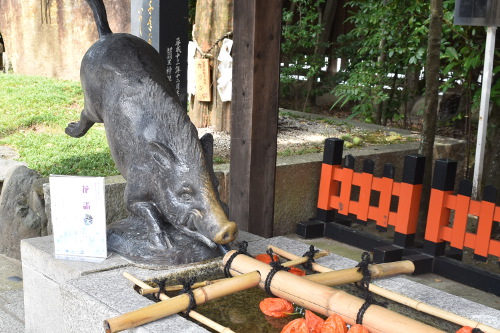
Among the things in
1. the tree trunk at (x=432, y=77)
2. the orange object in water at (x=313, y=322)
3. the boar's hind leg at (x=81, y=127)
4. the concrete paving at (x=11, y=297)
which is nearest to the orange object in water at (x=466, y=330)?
the orange object in water at (x=313, y=322)

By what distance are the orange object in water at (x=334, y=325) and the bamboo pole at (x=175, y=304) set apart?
0.46 m

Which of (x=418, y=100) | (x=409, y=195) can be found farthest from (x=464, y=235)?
(x=418, y=100)

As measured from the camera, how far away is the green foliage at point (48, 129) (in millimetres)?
5980

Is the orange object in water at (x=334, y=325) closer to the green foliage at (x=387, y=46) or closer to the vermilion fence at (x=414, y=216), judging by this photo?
the vermilion fence at (x=414, y=216)

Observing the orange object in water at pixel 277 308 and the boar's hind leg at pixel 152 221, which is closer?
the orange object in water at pixel 277 308

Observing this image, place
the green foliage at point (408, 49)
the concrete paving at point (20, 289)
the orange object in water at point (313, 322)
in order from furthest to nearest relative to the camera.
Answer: the green foliage at point (408, 49) → the concrete paving at point (20, 289) → the orange object in water at point (313, 322)

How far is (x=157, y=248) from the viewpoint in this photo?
122 inches

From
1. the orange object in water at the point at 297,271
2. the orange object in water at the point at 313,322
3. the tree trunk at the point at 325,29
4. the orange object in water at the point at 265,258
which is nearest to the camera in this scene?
the orange object in water at the point at 313,322

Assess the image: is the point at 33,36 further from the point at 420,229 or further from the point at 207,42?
the point at 420,229

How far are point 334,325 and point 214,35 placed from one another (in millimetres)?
5405

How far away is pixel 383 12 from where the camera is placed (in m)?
7.54

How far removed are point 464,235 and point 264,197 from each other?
1583 millimetres

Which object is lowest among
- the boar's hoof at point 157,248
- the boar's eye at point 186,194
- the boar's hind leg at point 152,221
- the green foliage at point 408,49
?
the boar's hoof at point 157,248

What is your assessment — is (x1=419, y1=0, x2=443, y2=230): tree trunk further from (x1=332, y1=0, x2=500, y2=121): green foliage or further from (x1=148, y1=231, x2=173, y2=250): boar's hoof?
(x1=148, y1=231, x2=173, y2=250): boar's hoof
